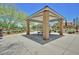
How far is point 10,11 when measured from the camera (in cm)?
750

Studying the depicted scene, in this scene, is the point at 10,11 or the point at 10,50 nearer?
the point at 10,50

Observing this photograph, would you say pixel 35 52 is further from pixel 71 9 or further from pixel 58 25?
pixel 58 25

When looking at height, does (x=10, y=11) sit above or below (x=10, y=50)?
above

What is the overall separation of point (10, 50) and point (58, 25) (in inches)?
248

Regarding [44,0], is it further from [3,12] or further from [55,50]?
[3,12]

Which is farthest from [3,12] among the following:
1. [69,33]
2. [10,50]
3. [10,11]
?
[69,33]

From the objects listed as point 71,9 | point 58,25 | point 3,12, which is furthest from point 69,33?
point 3,12

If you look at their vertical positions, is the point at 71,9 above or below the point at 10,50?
above

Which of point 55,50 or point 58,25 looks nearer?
point 55,50

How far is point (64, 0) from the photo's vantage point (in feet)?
18.7
